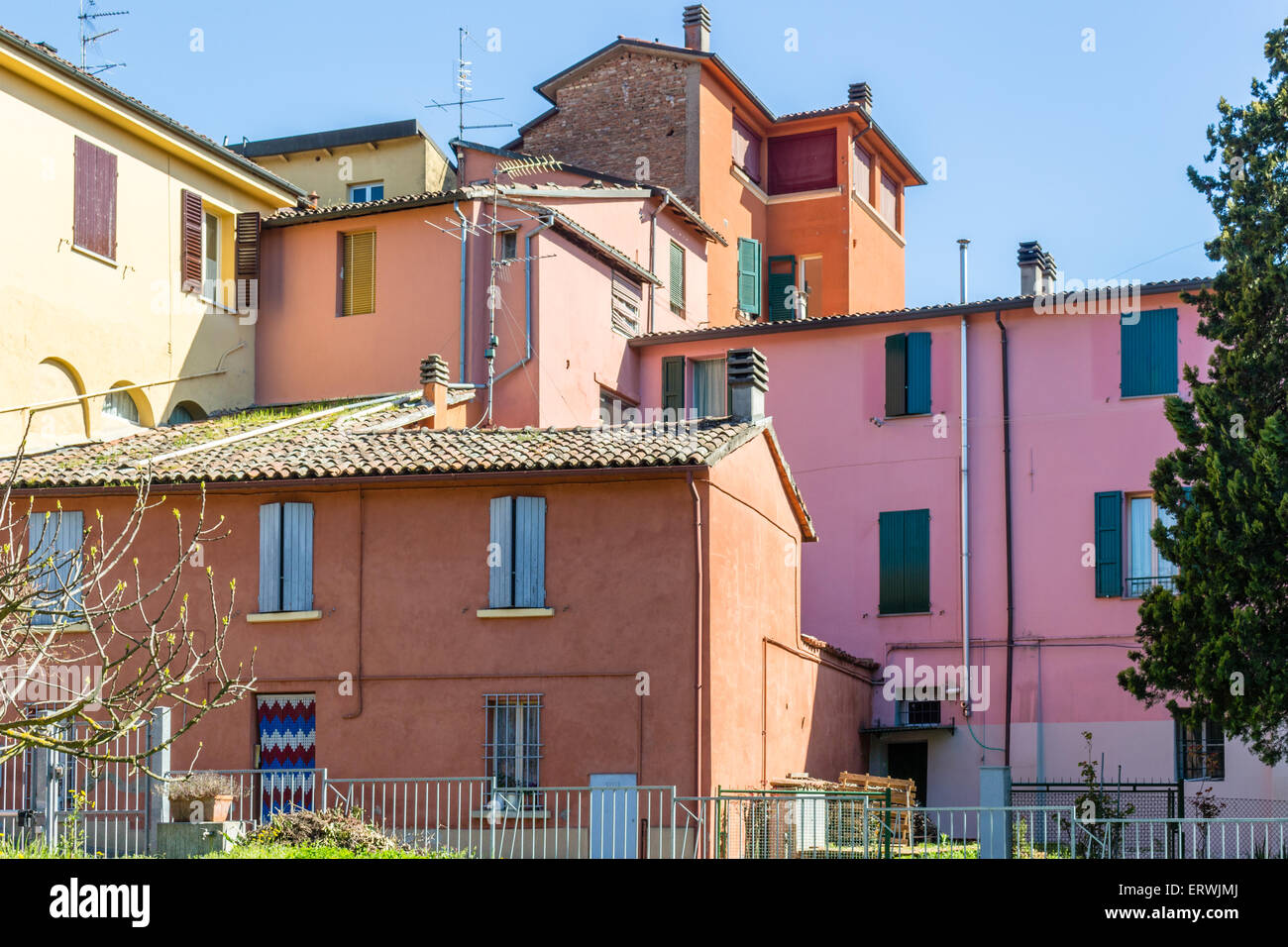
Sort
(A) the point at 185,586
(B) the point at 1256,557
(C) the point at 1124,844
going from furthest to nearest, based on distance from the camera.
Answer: (A) the point at 185,586 < (B) the point at 1256,557 < (C) the point at 1124,844

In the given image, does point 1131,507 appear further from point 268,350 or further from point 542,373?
point 268,350

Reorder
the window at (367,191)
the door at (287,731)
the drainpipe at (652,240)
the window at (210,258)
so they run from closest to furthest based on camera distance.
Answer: the door at (287,731) → the window at (210,258) → the drainpipe at (652,240) → the window at (367,191)

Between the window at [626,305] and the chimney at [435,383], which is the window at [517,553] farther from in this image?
the window at [626,305]

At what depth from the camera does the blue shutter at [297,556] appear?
2330 cm

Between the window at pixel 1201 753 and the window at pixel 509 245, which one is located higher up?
the window at pixel 509 245

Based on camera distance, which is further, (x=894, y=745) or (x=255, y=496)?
(x=894, y=745)

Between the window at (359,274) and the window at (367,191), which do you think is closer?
the window at (359,274)

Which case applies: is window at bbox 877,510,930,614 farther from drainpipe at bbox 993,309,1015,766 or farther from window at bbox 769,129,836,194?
window at bbox 769,129,836,194

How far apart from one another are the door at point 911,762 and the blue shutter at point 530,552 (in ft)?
28.7

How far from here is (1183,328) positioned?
28312 millimetres

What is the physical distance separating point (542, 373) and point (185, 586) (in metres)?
8.38

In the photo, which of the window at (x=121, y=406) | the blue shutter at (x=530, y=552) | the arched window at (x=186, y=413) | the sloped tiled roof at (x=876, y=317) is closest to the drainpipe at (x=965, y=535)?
the sloped tiled roof at (x=876, y=317)
